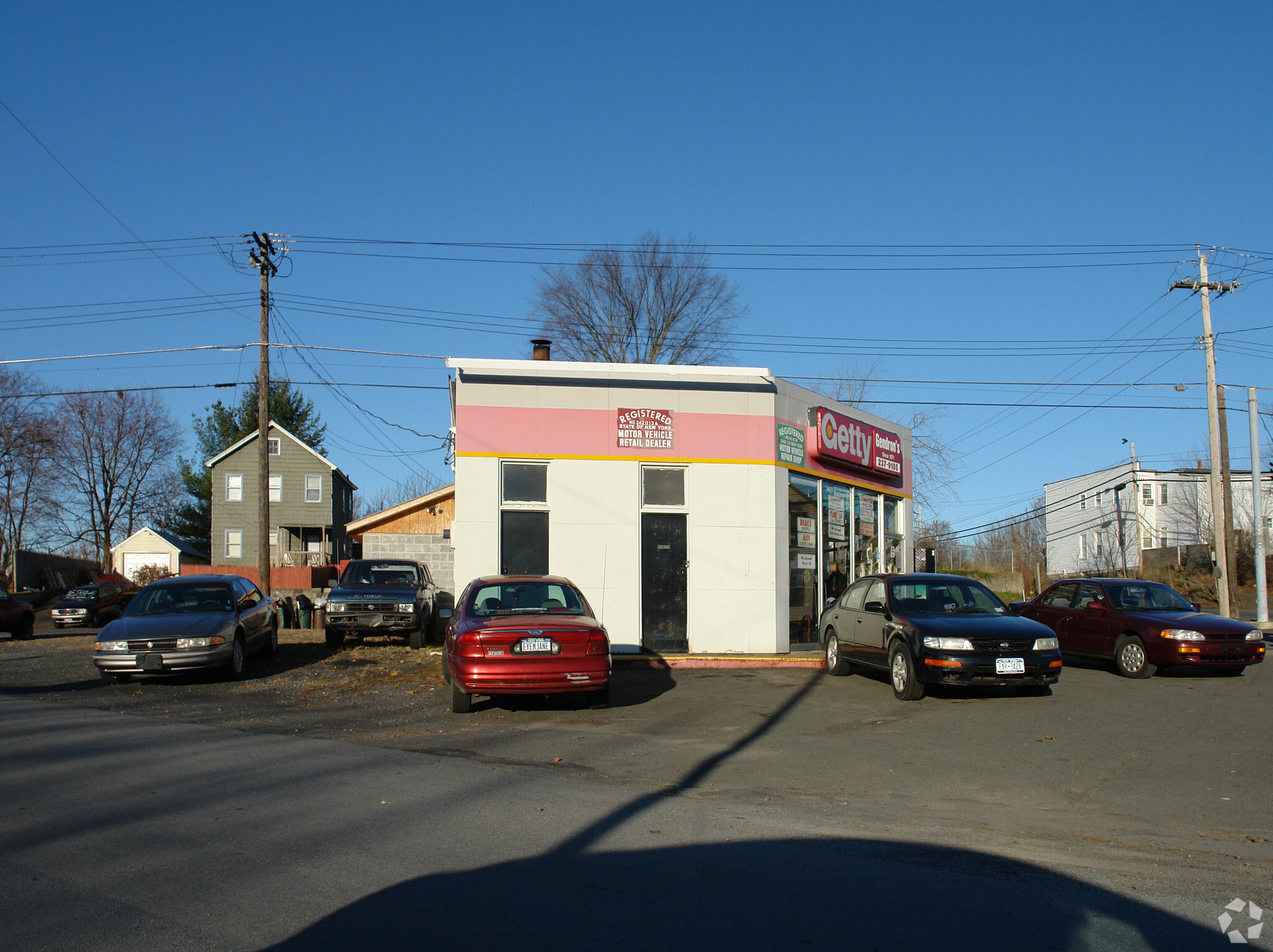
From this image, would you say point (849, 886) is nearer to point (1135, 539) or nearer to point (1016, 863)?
point (1016, 863)

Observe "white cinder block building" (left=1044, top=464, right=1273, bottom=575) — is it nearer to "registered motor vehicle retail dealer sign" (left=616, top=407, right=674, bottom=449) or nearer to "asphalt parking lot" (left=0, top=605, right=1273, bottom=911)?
"registered motor vehicle retail dealer sign" (left=616, top=407, right=674, bottom=449)

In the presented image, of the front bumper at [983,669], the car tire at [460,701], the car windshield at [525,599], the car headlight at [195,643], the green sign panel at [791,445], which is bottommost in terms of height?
the car tire at [460,701]

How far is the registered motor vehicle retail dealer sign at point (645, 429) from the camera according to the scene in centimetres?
1670

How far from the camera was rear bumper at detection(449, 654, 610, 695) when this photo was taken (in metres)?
10.3

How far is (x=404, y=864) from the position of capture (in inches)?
205

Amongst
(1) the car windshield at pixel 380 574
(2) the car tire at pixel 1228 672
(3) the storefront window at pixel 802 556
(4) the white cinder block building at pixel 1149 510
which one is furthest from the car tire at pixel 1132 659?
(4) the white cinder block building at pixel 1149 510

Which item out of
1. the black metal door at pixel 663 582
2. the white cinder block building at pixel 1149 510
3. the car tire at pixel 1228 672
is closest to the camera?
the car tire at pixel 1228 672

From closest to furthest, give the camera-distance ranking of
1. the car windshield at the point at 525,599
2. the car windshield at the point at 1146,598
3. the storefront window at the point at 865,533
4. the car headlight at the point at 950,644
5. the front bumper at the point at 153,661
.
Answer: the car windshield at the point at 525,599, the car headlight at the point at 950,644, the front bumper at the point at 153,661, the car windshield at the point at 1146,598, the storefront window at the point at 865,533

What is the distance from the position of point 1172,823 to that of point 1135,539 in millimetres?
59383

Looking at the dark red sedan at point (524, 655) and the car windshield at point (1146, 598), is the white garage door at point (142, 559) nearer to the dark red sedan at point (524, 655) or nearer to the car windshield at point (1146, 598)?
the dark red sedan at point (524, 655)

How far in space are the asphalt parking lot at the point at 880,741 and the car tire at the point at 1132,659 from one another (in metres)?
0.36

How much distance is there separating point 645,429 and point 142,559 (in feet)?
152

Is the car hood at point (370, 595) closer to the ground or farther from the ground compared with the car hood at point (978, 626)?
farther from the ground

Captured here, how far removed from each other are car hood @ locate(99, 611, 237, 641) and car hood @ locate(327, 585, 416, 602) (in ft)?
10.4
